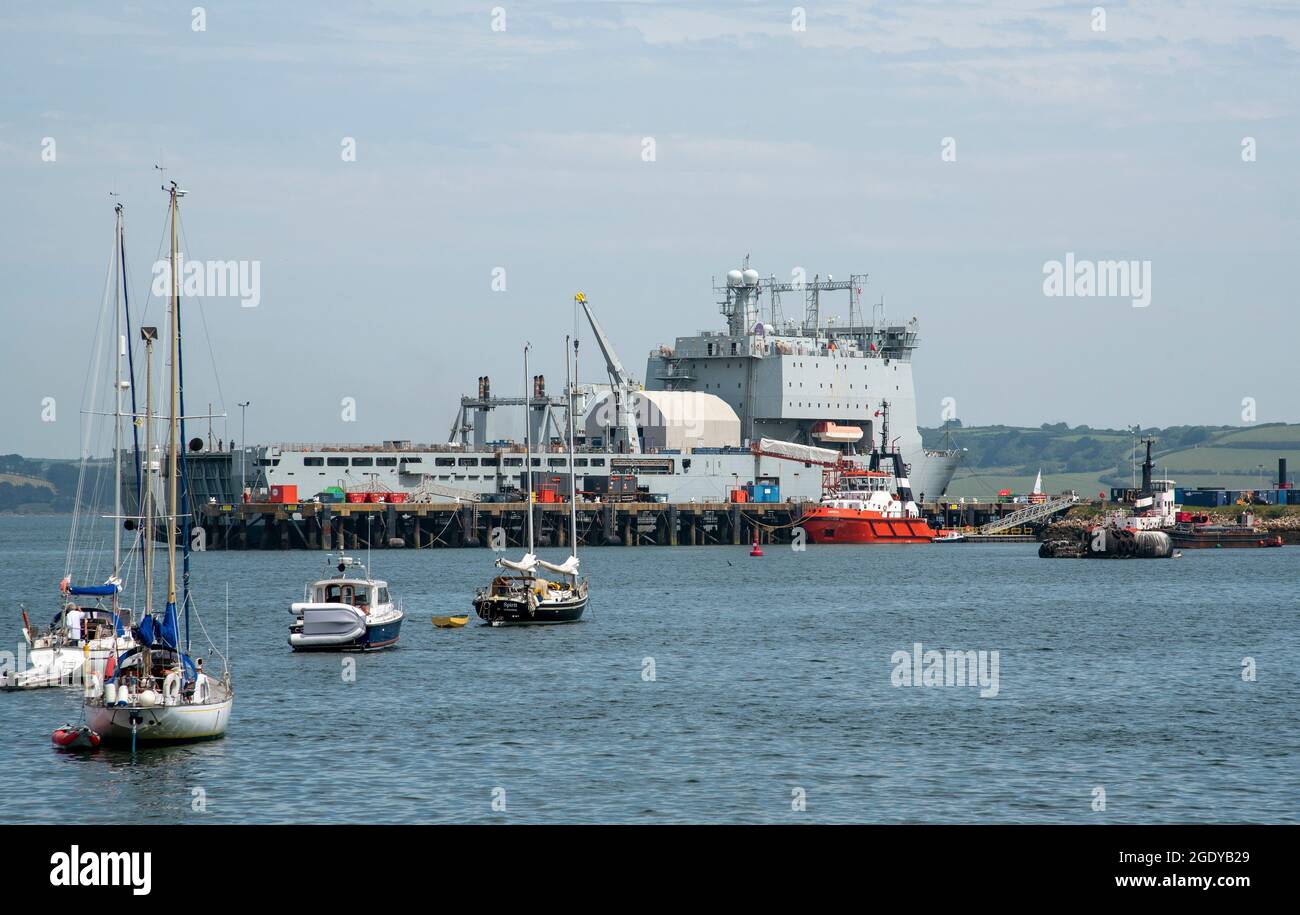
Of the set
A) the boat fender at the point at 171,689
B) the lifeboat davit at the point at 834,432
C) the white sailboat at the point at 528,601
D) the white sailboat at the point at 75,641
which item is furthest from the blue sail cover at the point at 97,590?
the lifeboat davit at the point at 834,432

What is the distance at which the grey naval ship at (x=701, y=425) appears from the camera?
11400 centimetres

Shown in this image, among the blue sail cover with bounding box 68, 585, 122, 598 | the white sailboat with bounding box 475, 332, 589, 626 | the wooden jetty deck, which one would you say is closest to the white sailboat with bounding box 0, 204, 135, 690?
the blue sail cover with bounding box 68, 585, 122, 598

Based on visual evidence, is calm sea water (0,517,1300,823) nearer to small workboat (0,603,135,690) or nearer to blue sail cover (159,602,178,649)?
small workboat (0,603,135,690)

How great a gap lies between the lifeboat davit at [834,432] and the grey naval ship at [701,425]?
0.38 feet

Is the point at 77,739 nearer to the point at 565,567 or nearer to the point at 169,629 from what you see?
the point at 169,629

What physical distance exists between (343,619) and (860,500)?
78825mm

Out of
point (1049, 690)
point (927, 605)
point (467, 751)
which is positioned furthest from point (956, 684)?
point (927, 605)

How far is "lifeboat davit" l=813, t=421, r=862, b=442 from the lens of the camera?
128 metres

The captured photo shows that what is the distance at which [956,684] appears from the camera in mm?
38875

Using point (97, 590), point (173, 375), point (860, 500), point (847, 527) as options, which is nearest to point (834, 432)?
point (860, 500)

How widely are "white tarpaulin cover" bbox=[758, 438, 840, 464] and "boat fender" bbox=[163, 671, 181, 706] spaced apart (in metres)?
96.6
